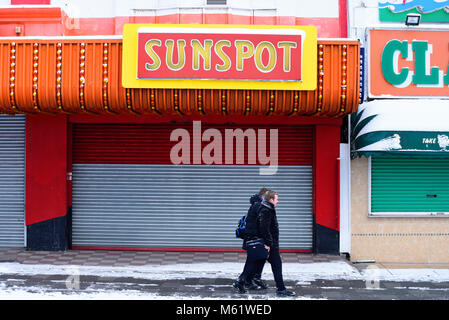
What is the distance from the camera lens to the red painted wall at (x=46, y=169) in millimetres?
11531

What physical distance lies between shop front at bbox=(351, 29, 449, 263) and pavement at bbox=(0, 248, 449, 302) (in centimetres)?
63

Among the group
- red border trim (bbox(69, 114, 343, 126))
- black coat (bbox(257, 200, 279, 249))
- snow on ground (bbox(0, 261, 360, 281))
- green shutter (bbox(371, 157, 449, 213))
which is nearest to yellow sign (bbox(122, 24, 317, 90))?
red border trim (bbox(69, 114, 343, 126))

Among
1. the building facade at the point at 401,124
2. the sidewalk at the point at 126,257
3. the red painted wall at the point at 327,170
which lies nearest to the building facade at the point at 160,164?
the red painted wall at the point at 327,170

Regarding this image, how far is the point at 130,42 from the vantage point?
9680mm

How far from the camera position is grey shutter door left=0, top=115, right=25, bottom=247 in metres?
11.8

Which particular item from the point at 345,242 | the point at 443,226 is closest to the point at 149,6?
the point at 345,242

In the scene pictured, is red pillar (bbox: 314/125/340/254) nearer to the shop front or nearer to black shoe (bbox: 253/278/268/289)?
the shop front

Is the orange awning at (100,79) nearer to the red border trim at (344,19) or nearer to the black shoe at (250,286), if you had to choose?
the red border trim at (344,19)

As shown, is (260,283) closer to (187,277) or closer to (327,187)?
(187,277)

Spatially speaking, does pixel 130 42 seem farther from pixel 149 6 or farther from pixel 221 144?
pixel 221 144

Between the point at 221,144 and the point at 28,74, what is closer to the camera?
the point at 28,74

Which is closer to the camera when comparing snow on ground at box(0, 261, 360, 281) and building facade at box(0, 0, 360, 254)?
snow on ground at box(0, 261, 360, 281)

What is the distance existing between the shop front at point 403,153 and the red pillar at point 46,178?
6.68 m
